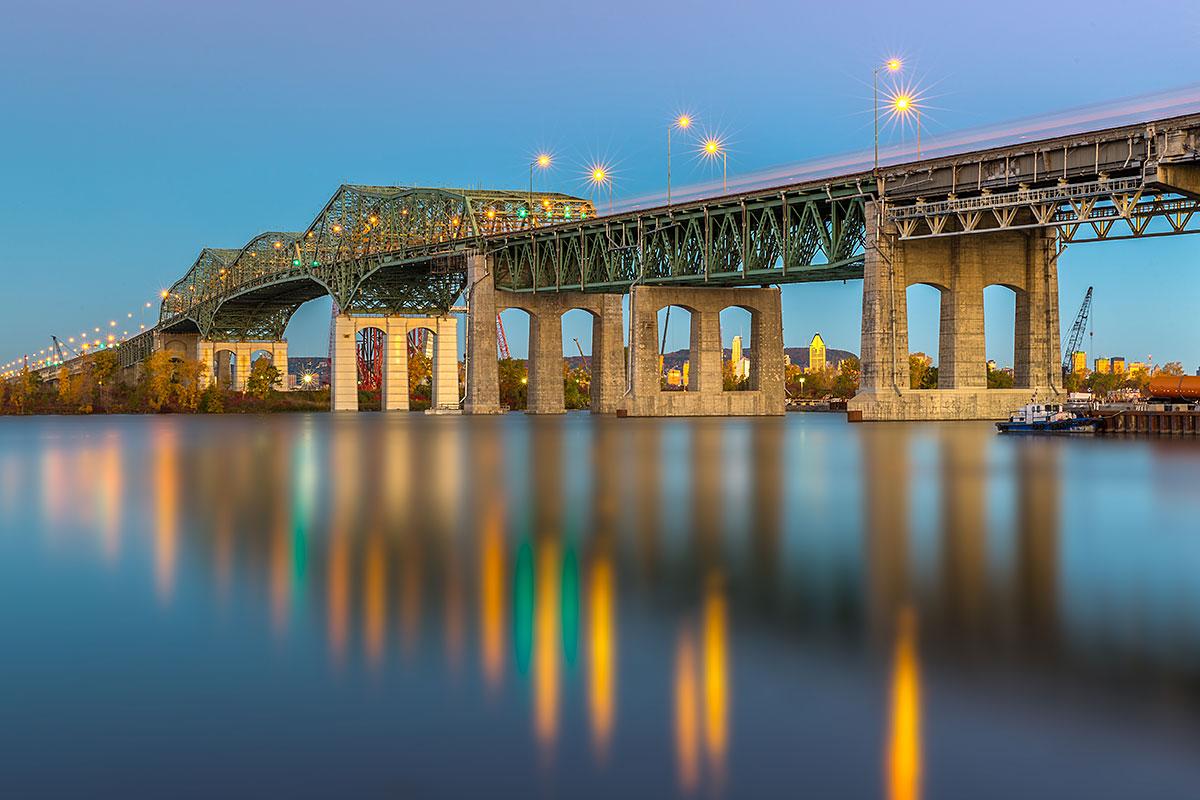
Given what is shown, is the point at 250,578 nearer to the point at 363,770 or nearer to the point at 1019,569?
the point at 363,770

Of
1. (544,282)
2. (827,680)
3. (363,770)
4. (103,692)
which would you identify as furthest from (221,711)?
(544,282)

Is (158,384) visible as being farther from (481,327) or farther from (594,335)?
(594,335)

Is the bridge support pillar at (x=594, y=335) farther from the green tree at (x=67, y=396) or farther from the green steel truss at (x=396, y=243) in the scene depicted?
the green tree at (x=67, y=396)

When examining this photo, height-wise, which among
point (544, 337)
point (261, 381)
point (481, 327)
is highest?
A: point (481, 327)

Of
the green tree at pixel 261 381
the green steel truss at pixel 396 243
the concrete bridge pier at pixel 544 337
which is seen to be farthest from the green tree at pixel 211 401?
the concrete bridge pier at pixel 544 337

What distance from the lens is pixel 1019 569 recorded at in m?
17.2

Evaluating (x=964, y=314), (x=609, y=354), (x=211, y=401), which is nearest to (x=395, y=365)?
(x=211, y=401)

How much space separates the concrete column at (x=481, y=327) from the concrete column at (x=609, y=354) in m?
11.3

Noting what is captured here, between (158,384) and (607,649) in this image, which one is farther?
(158,384)

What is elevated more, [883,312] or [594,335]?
[594,335]

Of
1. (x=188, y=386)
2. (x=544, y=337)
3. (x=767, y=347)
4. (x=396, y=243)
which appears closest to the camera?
(x=767, y=347)

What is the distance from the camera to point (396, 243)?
158375mm

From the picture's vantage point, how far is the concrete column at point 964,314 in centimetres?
8206

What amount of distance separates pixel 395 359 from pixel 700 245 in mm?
68930
